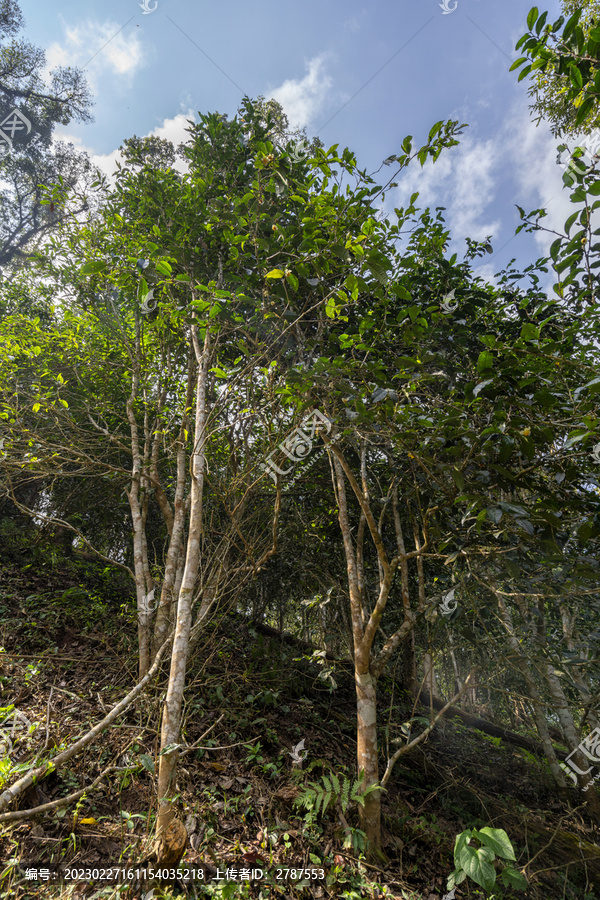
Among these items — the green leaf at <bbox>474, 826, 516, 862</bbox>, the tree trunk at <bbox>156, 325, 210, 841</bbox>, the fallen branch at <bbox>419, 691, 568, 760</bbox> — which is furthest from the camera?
the fallen branch at <bbox>419, 691, 568, 760</bbox>

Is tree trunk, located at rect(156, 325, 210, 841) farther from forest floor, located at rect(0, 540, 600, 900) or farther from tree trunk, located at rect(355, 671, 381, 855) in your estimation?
tree trunk, located at rect(355, 671, 381, 855)

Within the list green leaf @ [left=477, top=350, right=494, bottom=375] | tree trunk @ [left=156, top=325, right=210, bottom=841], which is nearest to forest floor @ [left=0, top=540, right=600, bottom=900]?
tree trunk @ [left=156, top=325, right=210, bottom=841]

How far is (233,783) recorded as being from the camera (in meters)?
2.84

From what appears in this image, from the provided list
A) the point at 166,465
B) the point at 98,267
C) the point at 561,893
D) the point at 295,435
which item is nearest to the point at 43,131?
the point at 166,465

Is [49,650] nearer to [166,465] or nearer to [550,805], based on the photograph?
[166,465]

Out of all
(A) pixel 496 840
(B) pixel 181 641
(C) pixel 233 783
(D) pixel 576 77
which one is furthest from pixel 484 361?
(C) pixel 233 783

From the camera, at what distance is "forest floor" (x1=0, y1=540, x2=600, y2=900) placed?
219 cm

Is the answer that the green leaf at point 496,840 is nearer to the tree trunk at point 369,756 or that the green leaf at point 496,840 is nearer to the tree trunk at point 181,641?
the tree trunk at point 369,756

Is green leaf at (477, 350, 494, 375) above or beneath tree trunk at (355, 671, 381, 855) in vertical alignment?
above

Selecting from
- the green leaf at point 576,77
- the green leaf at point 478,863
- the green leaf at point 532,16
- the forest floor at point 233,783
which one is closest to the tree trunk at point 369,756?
the forest floor at point 233,783

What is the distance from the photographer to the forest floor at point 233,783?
7.18 feet

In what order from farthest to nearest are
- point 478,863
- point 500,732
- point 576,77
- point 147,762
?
point 500,732, point 147,762, point 478,863, point 576,77

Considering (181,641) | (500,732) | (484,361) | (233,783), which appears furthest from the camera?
(500,732)

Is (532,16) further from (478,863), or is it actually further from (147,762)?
(147,762)
